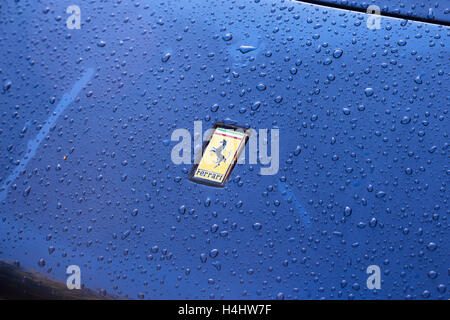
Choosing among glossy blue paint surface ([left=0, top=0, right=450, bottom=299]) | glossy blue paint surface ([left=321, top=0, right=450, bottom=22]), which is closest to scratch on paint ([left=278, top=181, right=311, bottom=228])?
glossy blue paint surface ([left=0, top=0, right=450, bottom=299])

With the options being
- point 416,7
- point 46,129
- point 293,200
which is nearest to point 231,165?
point 293,200

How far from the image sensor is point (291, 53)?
119 cm

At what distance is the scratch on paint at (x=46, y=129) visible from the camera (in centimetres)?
118

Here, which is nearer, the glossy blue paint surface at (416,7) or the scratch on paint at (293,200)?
the scratch on paint at (293,200)

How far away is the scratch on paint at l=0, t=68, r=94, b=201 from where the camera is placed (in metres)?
1.18

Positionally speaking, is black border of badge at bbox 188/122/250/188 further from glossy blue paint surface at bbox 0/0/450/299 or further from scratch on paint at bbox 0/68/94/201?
scratch on paint at bbox 0/68/94/201

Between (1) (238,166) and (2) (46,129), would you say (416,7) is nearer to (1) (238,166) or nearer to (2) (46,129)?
(1) (238,166)

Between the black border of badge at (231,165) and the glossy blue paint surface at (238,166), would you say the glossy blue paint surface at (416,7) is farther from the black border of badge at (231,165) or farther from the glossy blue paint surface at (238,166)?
the black border of badge at (231,165)

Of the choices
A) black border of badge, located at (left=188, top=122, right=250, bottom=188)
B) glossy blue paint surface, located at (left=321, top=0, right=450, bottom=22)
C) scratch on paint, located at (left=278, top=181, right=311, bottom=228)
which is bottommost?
scratch on paint, located at (left=278, top=181, right=311, bottom=228)

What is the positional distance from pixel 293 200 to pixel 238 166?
173mm

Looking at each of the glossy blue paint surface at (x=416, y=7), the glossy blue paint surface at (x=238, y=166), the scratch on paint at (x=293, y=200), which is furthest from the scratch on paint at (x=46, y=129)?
the glossy blue paint surface at (x=416, y=7)

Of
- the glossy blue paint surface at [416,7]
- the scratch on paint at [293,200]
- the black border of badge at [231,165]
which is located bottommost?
the scratch on paint at [293,200]
